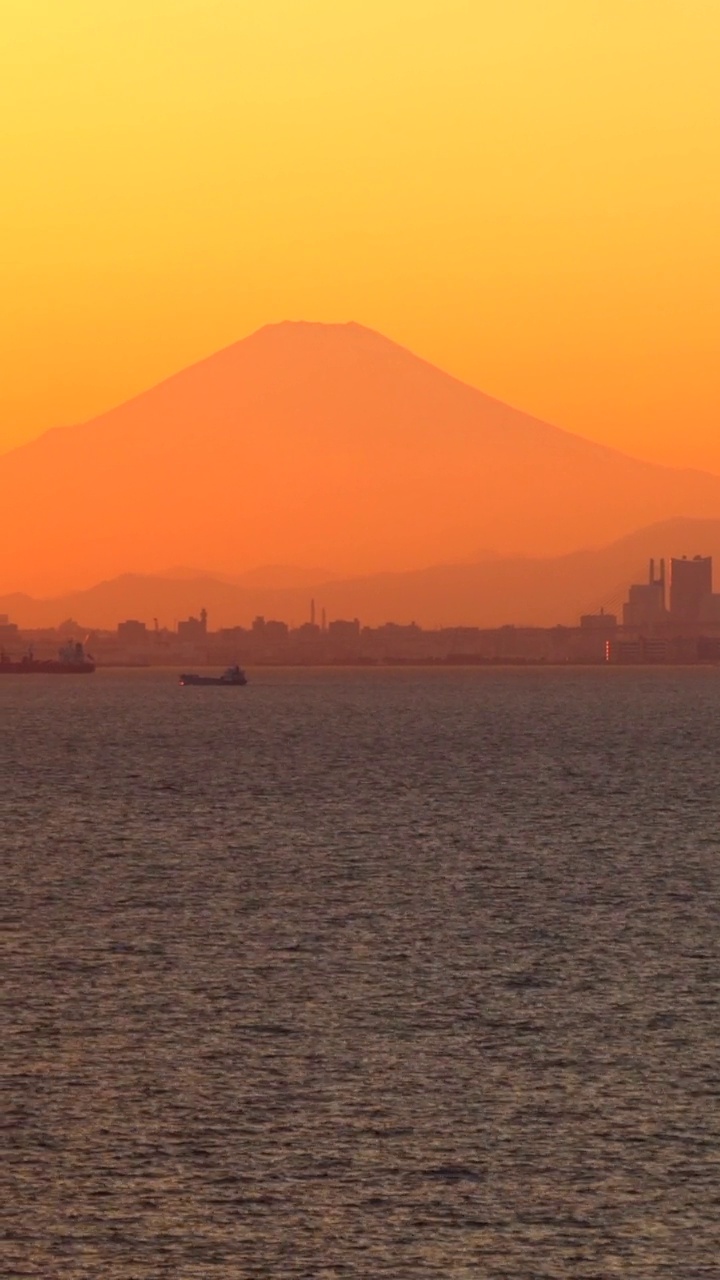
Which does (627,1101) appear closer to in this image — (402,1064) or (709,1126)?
(709,1126)

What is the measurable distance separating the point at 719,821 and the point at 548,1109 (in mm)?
74140

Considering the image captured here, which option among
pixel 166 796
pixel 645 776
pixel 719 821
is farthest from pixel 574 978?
pixel 645 776

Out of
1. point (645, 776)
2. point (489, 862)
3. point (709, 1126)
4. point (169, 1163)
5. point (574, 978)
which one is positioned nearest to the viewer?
point (169, 1163)

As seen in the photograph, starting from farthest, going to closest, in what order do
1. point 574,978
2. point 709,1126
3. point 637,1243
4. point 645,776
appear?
point 645,776, point 574,978, point 709,1126, point 637,1243

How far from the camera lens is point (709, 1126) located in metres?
41.0

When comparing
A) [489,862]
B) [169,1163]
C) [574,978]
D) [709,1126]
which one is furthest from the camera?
[489,862]

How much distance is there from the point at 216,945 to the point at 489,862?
96.1ft

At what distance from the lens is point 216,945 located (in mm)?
66312

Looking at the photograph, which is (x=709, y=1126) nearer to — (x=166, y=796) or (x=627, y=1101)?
(x=627, y=1101)

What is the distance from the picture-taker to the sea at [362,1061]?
34.4 meters

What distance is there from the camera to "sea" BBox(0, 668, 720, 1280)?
34406 millimetres

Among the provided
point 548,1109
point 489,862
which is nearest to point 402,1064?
point 548,1109

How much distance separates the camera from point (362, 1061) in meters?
47.2

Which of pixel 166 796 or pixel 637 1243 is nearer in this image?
pixel 637 1243
